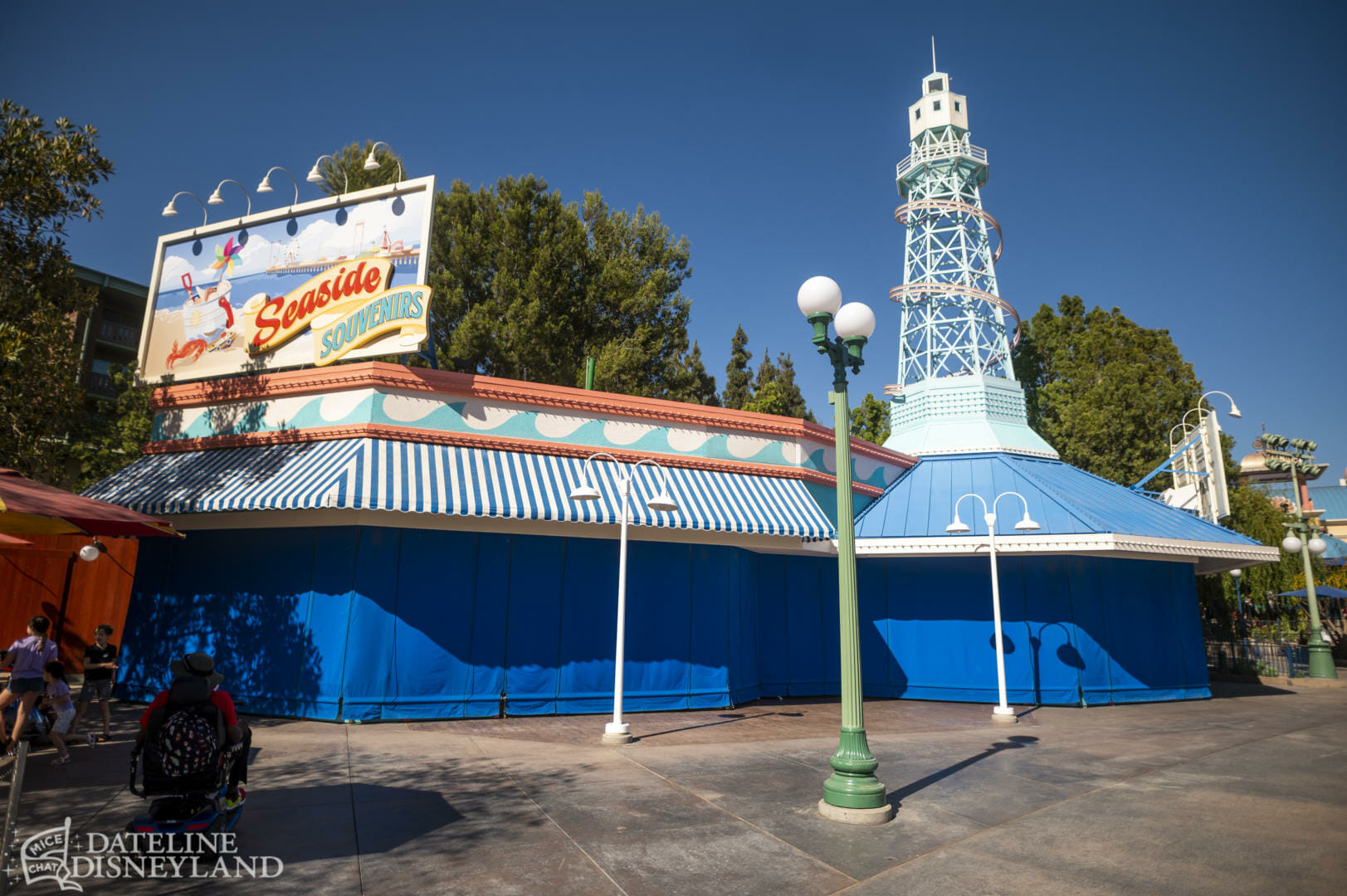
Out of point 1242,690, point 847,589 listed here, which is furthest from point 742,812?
point 1242,690

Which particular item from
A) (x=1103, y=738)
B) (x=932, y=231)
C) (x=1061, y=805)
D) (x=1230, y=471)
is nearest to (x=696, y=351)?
(x=932, y=231)

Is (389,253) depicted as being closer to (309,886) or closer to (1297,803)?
(309,886)

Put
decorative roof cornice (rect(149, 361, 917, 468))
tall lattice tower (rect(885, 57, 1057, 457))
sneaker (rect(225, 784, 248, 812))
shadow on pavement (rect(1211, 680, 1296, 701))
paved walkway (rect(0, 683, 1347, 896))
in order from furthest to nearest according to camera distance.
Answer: tall lattice tower (rect(885, 57, 1057, 457)) < shadow on pavement (rect(1211, 680, 1296, 701)) < decorative roof cornice (rect(149, 361, 917, 468)) < sneaker (rect(225, 784, 248, 812)) < paved walkway (rect(0, 683, 1347, 896))

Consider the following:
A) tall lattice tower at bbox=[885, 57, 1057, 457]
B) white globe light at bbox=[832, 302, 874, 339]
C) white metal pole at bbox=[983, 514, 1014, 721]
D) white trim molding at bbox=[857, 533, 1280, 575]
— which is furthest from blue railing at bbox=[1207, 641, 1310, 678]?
white globe light at bbox=[832, 302, 874, 339]

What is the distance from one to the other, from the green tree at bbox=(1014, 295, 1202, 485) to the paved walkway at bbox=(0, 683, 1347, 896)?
90.5ft

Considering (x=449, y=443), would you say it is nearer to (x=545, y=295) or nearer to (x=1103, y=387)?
(x=545, y=295)

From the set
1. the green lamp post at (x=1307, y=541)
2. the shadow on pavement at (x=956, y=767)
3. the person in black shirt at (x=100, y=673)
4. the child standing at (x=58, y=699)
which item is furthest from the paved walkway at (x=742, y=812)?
the green lamp post at (x=1307, y=541)

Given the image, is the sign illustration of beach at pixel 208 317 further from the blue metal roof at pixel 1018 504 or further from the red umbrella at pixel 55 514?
the blue metal roof at pixel 1018 504

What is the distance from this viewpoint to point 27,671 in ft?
28.7

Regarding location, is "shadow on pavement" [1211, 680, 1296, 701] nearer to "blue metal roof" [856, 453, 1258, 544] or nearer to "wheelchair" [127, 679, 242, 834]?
"blue metal roof" [856, 453, 1258, 544]

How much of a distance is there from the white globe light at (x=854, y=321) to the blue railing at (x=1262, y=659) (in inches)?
881

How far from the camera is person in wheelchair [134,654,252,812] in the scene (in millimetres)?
5641

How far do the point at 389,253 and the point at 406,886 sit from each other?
12788 mm

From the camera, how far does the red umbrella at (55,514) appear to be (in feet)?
27.5
